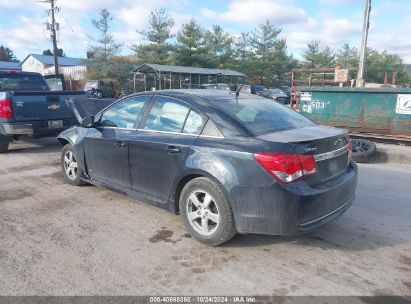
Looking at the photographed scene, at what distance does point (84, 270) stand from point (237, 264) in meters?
1.36

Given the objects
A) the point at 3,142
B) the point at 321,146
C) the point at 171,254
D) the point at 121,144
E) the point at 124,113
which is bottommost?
the point at 171,254

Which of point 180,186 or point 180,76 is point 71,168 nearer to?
point 180,186

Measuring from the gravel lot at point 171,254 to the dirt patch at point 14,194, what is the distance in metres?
0.03

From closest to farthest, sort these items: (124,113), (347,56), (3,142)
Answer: (124,113) < (3,142) < (347,56)

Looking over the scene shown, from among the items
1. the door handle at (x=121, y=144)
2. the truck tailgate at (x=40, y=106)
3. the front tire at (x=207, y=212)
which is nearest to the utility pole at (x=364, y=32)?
the truck tailgate at (x=40, y=106)

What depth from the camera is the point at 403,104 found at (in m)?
9.22

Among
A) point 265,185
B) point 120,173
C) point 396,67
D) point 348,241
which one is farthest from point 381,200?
point 396,67

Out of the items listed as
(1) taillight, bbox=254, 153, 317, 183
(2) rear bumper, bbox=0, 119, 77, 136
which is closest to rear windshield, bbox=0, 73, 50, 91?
(2) rear bumper, bbox=0, 119, 77, 136

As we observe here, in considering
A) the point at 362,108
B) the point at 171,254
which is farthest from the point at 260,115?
the point at 362,108

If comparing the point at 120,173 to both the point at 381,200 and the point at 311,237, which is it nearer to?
the point at 311,237

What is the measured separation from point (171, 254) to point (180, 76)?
102 feet

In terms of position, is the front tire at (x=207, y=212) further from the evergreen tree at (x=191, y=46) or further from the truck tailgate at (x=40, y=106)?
the evergreen tree at (x=191, y=46)

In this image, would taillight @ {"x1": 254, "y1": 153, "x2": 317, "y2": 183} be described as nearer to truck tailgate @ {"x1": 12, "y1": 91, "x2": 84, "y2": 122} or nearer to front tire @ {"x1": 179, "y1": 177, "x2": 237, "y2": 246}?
front tire @ {"x1": 179, "y1": 177, "x2": 237, "y2": 246}

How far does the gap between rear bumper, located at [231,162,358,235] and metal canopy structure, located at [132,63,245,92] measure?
2582 centimetres
